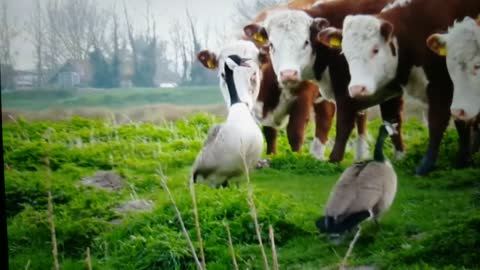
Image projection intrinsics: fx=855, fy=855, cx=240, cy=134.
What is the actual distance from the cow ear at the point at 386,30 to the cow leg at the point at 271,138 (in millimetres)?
547

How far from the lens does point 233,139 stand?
308 centimetres

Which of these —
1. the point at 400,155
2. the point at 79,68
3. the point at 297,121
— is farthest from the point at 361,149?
the point at 79,68

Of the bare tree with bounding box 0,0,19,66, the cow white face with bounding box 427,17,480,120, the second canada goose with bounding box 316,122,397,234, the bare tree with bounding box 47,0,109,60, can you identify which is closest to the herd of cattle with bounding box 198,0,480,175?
the cow white face with bounding box 427,17,480,120

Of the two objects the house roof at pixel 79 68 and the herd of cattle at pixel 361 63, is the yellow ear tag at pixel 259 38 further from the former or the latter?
the house roof at pixel 79 68

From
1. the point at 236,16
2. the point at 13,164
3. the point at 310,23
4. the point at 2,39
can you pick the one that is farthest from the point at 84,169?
the point at 310,23

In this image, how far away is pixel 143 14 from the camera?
3246 mm

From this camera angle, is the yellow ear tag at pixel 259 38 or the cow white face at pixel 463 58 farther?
the yellow ear tag at pixel 259 38

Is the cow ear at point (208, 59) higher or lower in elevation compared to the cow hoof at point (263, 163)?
higher

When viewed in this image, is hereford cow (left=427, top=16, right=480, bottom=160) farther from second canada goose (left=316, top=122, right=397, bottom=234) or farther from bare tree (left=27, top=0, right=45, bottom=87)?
bare tree (left=27, top=0, right=45, bottom=87)

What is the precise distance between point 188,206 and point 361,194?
627 millimetres

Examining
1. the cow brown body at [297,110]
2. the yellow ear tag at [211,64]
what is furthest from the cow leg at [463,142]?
the yellow ear tag at [211,64]

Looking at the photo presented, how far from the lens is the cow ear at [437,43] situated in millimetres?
2938

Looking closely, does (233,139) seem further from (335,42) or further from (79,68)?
(79,68)

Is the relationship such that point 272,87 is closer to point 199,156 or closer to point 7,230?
point 199,156
